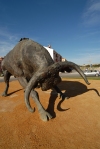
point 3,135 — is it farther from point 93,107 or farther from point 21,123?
point 93,107

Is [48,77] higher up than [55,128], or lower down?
higher up

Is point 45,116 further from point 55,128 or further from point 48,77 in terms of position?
point 48,77

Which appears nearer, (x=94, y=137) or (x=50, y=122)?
(x=94, y=137)

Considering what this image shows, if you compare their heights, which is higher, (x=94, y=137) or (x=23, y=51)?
(x=23, y=51)

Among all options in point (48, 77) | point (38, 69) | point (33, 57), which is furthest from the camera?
point (33, 57)

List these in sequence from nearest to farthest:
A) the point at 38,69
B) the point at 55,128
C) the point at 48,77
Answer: the point at 48,77 → the point at 55,128 → the point at 38,69

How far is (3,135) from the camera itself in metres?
3.91

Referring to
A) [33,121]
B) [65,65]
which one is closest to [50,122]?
[33,121]

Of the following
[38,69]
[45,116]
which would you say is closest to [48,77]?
[38,69]

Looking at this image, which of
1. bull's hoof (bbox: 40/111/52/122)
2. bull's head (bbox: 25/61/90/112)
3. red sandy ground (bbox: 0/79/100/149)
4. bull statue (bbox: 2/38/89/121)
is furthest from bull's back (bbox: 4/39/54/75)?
red sandy ground (bbox: 0/79/100/149)

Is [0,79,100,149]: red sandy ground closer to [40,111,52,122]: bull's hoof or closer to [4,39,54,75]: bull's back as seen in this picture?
[40,111,52,122]: bull's hoof

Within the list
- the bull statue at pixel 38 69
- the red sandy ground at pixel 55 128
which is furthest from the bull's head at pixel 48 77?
the red sandy ground at pixel 55 128

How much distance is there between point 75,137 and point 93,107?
2379mm

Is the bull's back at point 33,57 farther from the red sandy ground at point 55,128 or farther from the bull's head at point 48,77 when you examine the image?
the red sandy ground at point 55,128
